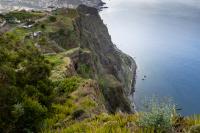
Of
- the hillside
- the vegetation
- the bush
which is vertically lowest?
the vegetation

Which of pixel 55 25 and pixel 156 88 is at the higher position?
pixel 55 25

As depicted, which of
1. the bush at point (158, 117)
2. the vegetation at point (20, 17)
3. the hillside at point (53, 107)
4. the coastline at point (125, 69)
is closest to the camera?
the bush at point (158, 117)

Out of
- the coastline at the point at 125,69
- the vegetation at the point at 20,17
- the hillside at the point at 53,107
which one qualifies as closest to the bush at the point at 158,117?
the hillside at the point at 53,107

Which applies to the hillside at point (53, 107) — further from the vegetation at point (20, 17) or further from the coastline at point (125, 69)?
the coastline at point (125, 69)

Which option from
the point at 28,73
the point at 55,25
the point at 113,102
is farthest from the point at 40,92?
the point at 55,25

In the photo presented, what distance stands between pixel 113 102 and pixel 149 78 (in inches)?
4559

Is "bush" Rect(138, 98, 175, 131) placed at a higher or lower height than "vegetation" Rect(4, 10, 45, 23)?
higher

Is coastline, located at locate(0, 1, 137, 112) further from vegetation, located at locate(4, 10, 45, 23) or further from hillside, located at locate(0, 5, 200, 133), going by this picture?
hillside, located at locate(0, 5, 200, 133)

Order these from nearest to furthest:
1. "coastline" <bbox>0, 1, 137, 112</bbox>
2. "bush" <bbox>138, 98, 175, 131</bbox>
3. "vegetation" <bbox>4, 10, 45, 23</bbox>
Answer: "bush" <bbox>138, 98, 175, 131</bbox> < "vegetation" <bbox>4, 10, 45, 23</bbox> < "coastline" <bbox>0, 1, 137, 112</bbox>

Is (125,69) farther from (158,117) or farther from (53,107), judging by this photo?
(158,117)

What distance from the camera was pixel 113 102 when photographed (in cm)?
6819

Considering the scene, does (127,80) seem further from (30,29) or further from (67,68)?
(67,68)

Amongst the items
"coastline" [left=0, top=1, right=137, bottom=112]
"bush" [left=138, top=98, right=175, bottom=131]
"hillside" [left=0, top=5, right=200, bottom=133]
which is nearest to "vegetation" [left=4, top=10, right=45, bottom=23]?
"hillside" [left=0, top=5, right=200, bottom=133]

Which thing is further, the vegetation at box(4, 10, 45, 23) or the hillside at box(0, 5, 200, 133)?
the vegetation at box(4, 10, 45, 23)
